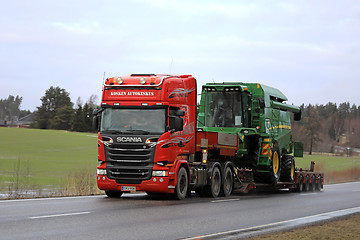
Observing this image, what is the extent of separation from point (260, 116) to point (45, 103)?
137604 millimetres

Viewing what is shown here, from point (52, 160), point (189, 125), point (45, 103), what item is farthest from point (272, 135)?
point (45, 103)

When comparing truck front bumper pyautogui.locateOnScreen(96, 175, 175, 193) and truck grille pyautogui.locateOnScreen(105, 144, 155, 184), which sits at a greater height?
truck grille pyautogui.locateOnScreen(105, 144, 155, 184)

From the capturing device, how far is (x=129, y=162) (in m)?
17.4

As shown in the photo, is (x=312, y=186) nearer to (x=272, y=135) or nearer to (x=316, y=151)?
(x=272, y=135)

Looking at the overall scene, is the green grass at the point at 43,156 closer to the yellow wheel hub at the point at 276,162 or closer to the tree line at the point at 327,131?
the yellow wheel hub at the point at 276,162

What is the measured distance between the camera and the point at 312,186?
3081cm

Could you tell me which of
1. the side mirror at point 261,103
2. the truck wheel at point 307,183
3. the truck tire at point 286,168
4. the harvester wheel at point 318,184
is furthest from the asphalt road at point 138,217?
the harvester wheel at point 318,184

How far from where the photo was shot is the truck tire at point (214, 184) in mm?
20047

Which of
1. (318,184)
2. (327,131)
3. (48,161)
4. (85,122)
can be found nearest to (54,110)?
(85,122)

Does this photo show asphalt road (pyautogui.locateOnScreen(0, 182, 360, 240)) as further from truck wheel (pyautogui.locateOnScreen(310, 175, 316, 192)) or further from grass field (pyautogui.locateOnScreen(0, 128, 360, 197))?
truck wheel (pyautogui.locateOnScreen(310, 175, 316, 192))

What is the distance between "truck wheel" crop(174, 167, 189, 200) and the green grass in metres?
18.8

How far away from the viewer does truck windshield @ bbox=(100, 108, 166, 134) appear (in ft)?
57.2

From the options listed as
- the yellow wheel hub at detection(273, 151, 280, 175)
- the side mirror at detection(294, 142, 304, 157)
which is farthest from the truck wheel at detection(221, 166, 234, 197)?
the side mirror at detection(294, 142, 304, 157)

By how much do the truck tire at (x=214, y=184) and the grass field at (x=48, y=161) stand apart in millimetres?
5726
